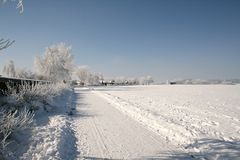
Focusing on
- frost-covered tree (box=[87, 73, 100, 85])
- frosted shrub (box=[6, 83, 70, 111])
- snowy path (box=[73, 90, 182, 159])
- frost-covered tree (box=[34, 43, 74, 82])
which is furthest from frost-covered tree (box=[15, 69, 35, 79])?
snowy path (box=[73, 90, 182, 159])

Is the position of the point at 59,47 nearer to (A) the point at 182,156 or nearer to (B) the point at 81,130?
(B) the point at 81,130

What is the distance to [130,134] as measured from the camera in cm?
850

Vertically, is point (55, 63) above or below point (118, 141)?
above

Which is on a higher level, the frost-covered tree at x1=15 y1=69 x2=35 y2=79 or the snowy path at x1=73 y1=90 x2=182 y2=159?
the frost-covered tree at x1=15 y1=69 x2=35 y2=79

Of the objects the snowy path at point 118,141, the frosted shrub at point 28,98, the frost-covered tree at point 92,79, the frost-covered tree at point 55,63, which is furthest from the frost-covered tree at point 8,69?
the snowy path at point 118,141

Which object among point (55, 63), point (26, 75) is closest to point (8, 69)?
point (26, 75)

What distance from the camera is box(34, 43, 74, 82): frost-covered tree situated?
2313 inches

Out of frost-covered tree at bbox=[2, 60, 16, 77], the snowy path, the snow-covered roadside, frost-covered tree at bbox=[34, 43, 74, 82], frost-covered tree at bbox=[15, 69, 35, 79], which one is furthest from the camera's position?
frost-covered tree at bbox=[2, 60, 16, 77]

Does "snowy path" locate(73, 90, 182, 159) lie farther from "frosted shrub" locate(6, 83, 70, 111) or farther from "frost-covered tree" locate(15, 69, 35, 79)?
"frost-covered tree" locate(15, 69, 35, 79)

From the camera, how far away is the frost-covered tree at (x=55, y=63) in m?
58.8

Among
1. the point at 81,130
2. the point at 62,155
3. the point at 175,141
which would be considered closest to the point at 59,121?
the point at 81,130

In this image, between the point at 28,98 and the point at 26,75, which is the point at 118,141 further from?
the point at 26,75

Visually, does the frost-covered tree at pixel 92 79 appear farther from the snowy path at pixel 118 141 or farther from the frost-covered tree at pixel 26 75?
the snowy path at pixel 118 141

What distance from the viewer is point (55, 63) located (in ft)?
192
